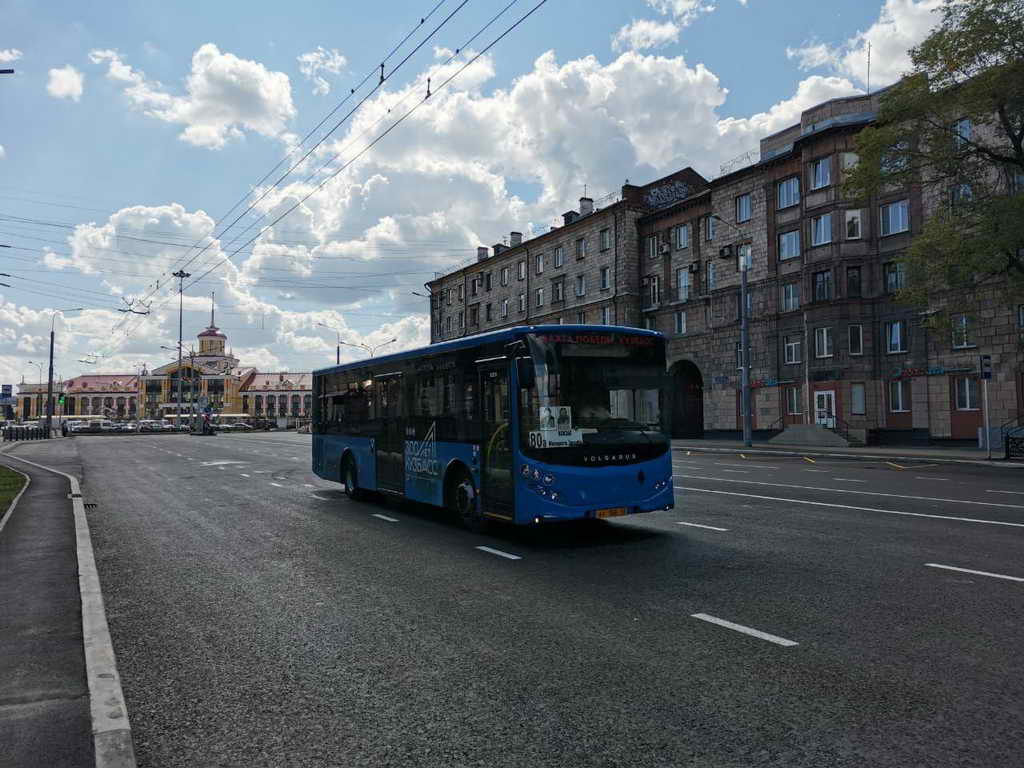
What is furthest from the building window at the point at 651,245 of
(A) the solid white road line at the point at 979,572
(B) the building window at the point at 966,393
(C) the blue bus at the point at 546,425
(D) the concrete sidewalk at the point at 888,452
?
(A) the solid white road line at the point at 979,572

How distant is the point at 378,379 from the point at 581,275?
42.5 metres

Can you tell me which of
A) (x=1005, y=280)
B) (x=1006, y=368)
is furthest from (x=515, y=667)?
(x=1006, y=368)

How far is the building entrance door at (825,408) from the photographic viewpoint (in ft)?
121

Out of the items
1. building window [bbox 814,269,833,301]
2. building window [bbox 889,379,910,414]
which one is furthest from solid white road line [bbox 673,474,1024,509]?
building window [bbox 814,269,833,301]

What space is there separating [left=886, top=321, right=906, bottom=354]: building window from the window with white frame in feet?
33.7

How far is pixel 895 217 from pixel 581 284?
923 inches

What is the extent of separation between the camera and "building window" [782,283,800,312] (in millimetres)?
39094

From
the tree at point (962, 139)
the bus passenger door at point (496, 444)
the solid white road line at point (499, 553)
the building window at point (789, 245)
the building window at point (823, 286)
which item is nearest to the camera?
the solid white road line at point (499, 553)

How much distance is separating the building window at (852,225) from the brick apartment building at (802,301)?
0.22ft

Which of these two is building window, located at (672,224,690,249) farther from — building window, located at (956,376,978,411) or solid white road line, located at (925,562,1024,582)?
solid white road line, located at (925,562,1024,582)

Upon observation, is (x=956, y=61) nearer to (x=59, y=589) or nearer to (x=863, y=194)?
(x=863, y=194)

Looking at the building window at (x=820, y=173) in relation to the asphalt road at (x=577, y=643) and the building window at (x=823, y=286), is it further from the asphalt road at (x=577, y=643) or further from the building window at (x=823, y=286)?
the asphalt road at (x=577, y=643)

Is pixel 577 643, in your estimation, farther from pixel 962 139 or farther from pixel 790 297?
pixel 790 297

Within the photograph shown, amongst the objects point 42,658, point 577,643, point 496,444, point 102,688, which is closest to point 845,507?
point 496,444
